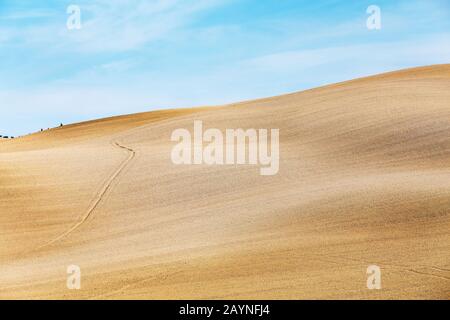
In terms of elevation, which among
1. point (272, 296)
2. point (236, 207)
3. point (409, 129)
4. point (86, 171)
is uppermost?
point (409, 129)

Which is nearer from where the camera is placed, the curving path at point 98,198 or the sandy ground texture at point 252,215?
the sandy ground texture at point 252,215

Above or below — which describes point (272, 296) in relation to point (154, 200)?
below

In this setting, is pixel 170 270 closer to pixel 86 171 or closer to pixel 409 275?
pixel 409 275

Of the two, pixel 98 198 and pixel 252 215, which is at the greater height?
pixel 98 198

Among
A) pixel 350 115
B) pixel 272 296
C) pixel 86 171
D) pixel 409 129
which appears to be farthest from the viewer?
pixel 350 115

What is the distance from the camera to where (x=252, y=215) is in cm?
1170

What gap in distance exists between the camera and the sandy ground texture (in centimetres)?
812

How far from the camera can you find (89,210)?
1334 centimetres

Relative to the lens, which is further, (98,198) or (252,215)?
(98,198)

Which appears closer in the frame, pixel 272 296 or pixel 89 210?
pixel 272 296

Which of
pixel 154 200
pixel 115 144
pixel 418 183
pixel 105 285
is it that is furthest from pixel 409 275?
pixel 115 144

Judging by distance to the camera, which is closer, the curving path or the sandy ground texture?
the sandy ground texture

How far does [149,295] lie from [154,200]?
6142 millimetres

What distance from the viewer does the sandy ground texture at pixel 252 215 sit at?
812 cm
